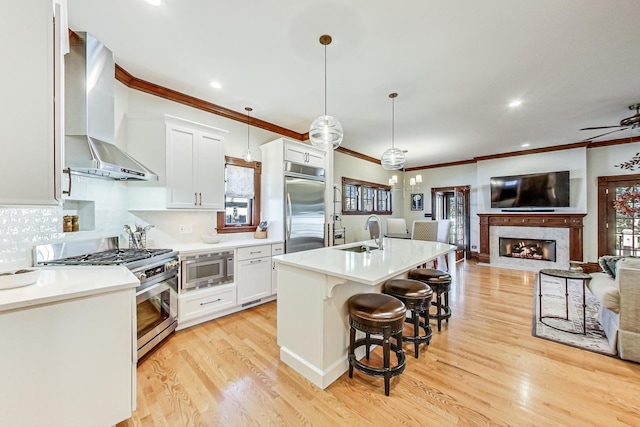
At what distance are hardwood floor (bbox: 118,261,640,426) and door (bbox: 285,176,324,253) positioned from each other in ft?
5.09

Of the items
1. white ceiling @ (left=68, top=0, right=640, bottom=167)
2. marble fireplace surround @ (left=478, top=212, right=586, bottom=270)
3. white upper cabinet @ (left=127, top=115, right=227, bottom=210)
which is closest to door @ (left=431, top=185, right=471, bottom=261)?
marble fireplace surround @ (left=478, top=212, right=586, bottom=270)

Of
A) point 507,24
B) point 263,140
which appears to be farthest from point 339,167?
point 507,24

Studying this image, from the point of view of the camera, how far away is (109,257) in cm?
214

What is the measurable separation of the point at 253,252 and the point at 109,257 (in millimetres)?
1539

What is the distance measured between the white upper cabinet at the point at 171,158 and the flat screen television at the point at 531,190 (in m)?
6.85

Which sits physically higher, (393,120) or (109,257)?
(393,120)

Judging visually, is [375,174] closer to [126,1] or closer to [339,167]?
[339,167]

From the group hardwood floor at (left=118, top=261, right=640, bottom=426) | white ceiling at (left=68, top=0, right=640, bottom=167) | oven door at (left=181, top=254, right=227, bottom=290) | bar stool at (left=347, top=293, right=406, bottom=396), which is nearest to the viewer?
hardwood floor at (left=118, top=261, right=640, bottom=426)

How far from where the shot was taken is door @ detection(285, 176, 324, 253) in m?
3.85

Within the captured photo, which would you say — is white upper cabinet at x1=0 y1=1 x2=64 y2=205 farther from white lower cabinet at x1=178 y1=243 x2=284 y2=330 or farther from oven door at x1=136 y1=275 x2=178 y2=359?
white lower cabinet at x1=178 y1=243 x2=284 y2=330

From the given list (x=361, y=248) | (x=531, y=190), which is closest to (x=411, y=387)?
(x=361, y=248)

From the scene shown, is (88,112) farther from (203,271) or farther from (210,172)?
(203,271)

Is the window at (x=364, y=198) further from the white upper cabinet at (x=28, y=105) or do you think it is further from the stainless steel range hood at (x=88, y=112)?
the white upper cabinet at (x=28, y=105)

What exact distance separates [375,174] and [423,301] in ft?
17.0
